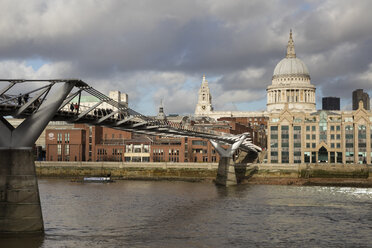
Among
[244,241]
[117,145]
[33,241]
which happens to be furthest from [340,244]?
[117,145]

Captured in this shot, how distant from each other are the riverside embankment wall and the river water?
30.2 meters

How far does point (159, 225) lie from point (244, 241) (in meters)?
9.47

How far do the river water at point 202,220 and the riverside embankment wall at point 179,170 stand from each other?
30.2 m

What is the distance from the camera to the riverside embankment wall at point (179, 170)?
376ft

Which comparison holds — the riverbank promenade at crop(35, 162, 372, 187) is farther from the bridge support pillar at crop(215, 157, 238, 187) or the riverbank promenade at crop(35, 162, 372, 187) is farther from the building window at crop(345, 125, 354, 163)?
the building window at crop(345, 125, 354, 163)

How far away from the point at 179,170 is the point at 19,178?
3155 inches

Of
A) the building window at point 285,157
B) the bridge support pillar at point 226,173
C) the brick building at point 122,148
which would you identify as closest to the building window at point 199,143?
the brick building at point 122,148

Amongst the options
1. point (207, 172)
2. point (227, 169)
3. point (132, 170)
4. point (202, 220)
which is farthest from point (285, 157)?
point (202, 220)

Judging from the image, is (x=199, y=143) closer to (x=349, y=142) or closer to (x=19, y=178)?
(x=349, y=142)

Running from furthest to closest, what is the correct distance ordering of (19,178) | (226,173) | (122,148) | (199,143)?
(122,148) → (199,143) → (226,173) → (19,178)

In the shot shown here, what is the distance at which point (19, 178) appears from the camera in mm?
44594

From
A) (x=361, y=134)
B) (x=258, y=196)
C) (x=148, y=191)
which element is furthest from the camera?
(x=361, y=134)

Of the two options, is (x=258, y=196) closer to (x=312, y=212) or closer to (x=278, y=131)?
(x=312, y=212)

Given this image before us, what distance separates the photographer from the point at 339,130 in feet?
457
